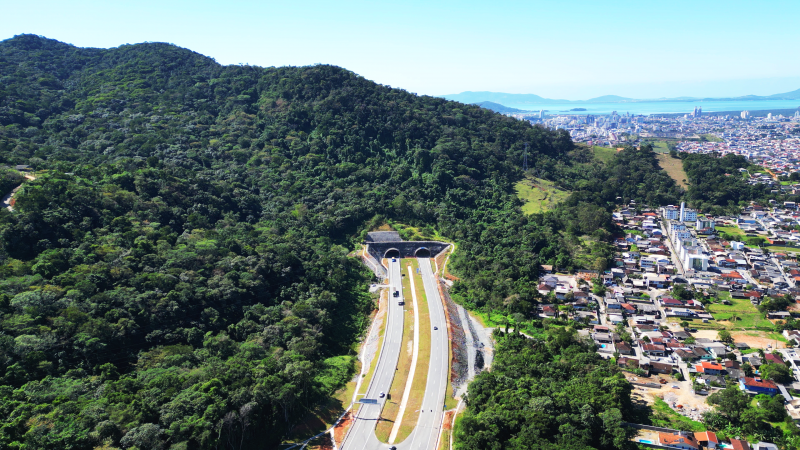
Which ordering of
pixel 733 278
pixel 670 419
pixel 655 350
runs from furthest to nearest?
pixel 733 278 → pixel 655 350 → pixel 670 419

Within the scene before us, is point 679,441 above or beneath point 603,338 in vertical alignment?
beneath

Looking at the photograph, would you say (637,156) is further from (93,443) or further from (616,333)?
(93,443)

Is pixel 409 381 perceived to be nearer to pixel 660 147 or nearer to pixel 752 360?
pixel 752 360

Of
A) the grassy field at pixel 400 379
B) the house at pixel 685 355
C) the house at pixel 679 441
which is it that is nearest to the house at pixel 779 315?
the house at pixel 685 355

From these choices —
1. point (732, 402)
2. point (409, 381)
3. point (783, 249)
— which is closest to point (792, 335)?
point (732, 402)

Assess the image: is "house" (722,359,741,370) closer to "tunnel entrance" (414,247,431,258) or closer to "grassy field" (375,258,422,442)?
"grassy field" (375,258,422,442)

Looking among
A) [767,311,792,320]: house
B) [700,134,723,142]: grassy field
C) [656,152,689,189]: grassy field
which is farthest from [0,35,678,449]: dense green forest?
[700,134,723,142]: grassy field
